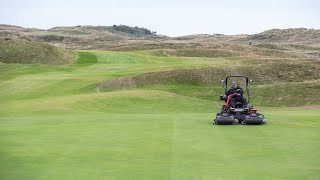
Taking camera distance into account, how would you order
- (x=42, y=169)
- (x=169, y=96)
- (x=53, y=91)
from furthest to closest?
(x=53, y=91) < (x=169, y=96) < (x=42, y=169)

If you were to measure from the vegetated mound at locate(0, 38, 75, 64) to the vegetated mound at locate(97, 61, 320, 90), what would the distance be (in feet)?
82.3

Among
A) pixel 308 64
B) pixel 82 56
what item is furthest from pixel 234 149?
pixel 82 56

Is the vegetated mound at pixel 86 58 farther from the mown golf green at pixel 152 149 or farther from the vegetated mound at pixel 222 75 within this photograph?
the mown golf green at pixel 152 149

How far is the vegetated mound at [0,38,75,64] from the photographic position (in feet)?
258

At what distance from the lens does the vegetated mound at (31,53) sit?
3098 inches

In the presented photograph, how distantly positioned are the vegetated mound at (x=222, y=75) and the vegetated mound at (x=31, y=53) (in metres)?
25.1

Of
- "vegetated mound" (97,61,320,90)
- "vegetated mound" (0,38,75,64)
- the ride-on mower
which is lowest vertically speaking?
Answer: "vegetated mound" (97,61,320,90)

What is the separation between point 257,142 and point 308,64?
4726cm

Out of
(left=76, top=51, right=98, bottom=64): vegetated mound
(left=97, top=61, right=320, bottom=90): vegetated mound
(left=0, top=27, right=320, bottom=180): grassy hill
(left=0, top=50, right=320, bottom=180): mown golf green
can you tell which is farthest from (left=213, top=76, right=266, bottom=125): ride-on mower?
(left=76, top=51, right=98, bottom=64): vegetated mound

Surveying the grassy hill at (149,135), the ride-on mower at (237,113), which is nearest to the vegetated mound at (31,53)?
the grassy hill at (149,135)

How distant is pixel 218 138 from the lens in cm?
1952

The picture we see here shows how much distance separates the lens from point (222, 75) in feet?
190

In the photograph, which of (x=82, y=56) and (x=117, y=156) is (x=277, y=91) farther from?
(x=82, y=56)

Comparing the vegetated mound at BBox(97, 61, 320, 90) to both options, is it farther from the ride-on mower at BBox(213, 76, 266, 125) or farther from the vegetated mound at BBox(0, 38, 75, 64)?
the ride-on mower at BBox(213, 76, 266, 125)
